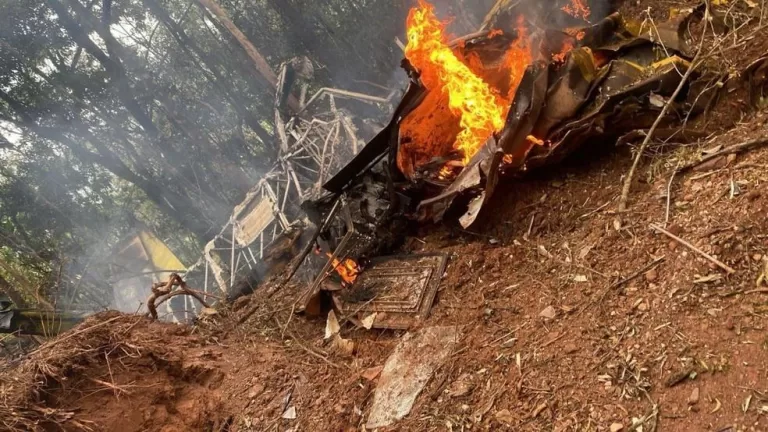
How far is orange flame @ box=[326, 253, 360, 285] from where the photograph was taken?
6406mm

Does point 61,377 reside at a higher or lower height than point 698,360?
higher

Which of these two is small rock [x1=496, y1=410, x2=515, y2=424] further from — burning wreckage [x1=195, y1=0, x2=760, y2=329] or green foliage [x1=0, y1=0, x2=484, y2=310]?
green foliage [x1=0, y1=0, x2=484, y2=310]

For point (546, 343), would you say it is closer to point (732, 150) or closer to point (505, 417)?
point (505, 417)

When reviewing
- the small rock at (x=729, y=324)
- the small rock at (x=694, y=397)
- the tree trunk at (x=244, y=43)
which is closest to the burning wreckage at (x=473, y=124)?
the small rock at (x=729, y=324)

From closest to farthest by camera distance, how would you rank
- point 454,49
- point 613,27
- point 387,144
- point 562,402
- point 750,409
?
point 750,409 < point 562,402 < point 613,27 < point 387,144 < point 454,49

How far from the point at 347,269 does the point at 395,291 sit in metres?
1.01

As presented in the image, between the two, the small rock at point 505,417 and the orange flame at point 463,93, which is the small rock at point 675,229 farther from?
the orange flame at point 463,93

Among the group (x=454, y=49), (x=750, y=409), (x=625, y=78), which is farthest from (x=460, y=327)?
(x=454, y=49)

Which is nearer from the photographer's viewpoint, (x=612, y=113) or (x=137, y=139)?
(x=612, y=113)

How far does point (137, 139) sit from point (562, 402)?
19.5m

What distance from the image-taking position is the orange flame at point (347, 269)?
6.41m

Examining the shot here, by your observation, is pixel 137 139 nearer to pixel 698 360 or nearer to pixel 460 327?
pixel 460 327

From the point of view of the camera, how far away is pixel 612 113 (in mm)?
5055

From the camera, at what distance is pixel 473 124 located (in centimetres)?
635
